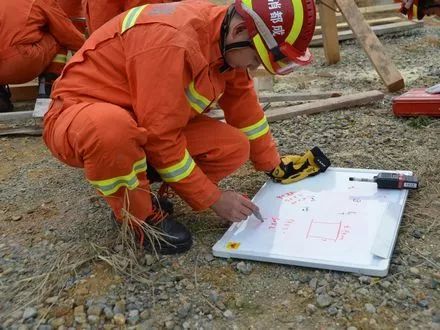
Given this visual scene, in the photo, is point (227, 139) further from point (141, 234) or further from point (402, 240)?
point (402, 240)

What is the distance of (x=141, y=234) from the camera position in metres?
2.26

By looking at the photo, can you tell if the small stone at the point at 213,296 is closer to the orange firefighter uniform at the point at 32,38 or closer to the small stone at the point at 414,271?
the small stone at the point at 414,271

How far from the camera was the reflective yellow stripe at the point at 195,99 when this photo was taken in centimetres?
217

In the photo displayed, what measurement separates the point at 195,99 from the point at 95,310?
90 centimetres

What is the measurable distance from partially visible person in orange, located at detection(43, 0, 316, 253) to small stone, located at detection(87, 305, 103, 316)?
40 centimetres

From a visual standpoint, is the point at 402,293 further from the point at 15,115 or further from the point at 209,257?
the point at 15,115

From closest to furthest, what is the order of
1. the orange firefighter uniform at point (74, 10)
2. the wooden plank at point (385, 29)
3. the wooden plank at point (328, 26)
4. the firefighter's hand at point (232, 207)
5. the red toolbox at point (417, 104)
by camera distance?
the firefighter's hand at point (232, 207)
the red toolbox at point (417, 104)
the orange firefighter uniform at point (74, 10)
the wooden plank at point (328, 26)
the wooden plank at point (385, 29)

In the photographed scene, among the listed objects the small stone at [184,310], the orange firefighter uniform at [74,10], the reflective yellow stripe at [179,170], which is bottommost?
the small stone at [184,310]

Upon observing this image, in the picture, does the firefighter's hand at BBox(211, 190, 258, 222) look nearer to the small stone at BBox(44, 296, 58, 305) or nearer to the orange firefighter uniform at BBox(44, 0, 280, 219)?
the orange firefighter uniform at BBox(44, 0, 280, 219)

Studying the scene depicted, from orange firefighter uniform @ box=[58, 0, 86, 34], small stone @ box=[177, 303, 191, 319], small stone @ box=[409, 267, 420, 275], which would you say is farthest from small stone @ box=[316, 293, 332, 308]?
orange firefighter uniform @ box=[58, 0, 86, 34]

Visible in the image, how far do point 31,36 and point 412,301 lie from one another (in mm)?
3395

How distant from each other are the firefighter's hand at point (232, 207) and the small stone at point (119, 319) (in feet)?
1.98

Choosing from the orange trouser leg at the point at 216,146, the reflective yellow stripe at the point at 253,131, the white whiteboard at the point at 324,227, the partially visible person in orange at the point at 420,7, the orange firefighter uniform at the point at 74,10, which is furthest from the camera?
the orange firefighter uniform at the point at 74,10

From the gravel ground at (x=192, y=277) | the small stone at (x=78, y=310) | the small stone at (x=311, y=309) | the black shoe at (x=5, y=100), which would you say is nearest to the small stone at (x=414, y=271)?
→ the gravel ground at (x=192, y=277)
